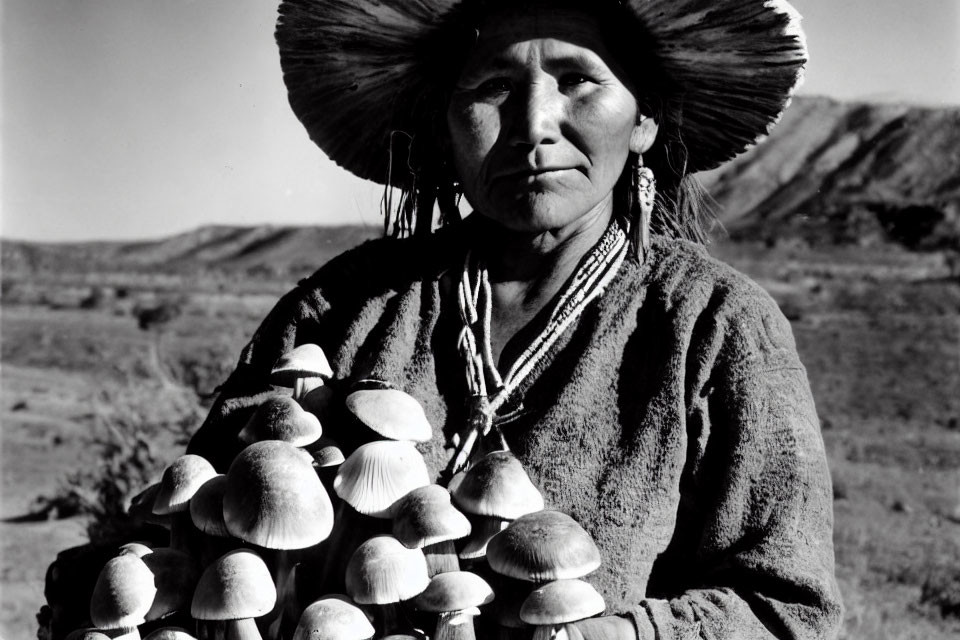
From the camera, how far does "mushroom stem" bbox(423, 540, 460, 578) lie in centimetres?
193

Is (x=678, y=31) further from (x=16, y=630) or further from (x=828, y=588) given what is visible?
(x=16, y=630)

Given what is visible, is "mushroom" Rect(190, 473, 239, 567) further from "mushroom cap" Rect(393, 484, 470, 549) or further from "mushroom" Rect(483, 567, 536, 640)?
"mushroom" Rect(483, 567, 536, 640)

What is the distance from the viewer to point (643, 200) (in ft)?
8.44

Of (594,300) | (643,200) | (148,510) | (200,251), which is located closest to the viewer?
(148,510)

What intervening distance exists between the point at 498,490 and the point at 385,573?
0.90 ft

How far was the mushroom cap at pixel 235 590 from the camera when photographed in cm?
184

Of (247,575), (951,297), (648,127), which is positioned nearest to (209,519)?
(247,575)

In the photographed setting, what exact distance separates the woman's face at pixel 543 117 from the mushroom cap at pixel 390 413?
553 millimetres

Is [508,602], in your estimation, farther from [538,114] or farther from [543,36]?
[543,36]

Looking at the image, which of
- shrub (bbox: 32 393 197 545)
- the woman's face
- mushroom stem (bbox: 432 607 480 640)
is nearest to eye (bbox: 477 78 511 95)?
the woman's face

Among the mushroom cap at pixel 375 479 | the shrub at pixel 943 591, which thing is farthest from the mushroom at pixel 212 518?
the shrub at pixel 943 591

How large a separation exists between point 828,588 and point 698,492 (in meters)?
0.32

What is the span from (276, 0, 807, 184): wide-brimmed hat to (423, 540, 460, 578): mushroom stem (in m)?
1.27

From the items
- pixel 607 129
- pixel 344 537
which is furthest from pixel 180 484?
pixel 607 129
